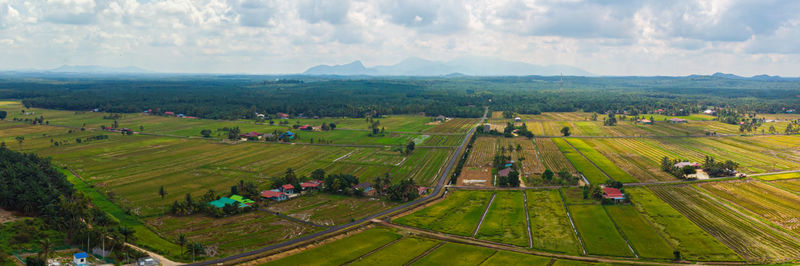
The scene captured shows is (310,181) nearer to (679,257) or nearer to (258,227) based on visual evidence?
(258,227)

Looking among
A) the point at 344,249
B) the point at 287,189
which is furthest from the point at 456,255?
the point at 287,189

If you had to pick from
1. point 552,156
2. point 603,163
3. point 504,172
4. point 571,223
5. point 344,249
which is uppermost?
point 552,156

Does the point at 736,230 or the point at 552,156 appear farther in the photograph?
the point at 552,156

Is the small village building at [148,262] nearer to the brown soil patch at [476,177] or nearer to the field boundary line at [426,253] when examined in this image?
the field boundary line at [426,253]

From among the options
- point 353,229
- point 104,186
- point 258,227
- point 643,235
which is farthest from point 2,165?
point 643,235

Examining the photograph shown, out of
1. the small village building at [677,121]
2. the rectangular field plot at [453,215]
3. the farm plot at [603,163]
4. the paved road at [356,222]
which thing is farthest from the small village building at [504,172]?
the small village building at [677,121]

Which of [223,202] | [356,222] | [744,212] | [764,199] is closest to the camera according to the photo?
[356,222]

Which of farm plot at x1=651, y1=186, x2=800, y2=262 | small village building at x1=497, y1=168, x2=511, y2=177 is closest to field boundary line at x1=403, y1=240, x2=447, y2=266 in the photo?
small village building at x1=497, y1=168, x2=511, y2=177

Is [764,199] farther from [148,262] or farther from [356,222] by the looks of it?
[148,262]
